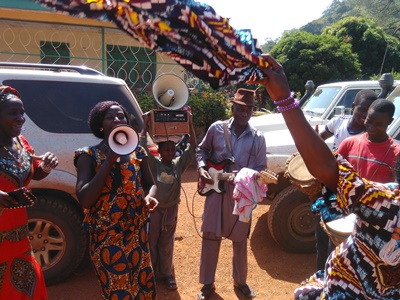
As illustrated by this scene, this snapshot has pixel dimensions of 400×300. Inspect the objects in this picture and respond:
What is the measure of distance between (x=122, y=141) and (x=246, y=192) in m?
1.50

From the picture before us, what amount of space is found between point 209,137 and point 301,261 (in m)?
2.01

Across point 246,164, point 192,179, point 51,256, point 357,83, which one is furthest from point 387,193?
point 192,179

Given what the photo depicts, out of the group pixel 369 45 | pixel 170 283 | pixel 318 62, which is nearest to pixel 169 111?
pixel 170 283

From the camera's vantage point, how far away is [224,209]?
3875 millimetres

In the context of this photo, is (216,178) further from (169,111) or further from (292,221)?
(292,221)

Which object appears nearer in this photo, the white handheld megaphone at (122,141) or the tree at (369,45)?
the white handheld megaphone at (122,141)

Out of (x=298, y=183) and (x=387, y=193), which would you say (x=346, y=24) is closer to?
(x=298, y=183)

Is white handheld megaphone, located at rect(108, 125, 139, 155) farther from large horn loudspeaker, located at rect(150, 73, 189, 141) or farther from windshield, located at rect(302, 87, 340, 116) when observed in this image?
windshield, located at rect(302, 87, 340, 116)

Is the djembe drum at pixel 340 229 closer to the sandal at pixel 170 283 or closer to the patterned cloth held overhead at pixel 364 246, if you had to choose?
the patterned cloth held overhead at pixel 364 246

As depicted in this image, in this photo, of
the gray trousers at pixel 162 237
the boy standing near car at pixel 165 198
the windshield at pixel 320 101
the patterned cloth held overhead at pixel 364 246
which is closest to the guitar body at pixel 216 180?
the boy standing near car at pixel 165 198

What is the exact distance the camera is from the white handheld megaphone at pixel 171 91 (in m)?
4.07

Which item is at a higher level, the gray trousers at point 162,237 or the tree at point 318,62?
the tree at point 318,62

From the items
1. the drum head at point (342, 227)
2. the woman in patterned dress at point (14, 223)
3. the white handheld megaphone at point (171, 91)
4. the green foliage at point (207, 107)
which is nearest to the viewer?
the drum head at point (342, 227)

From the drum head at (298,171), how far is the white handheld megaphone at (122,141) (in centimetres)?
158
